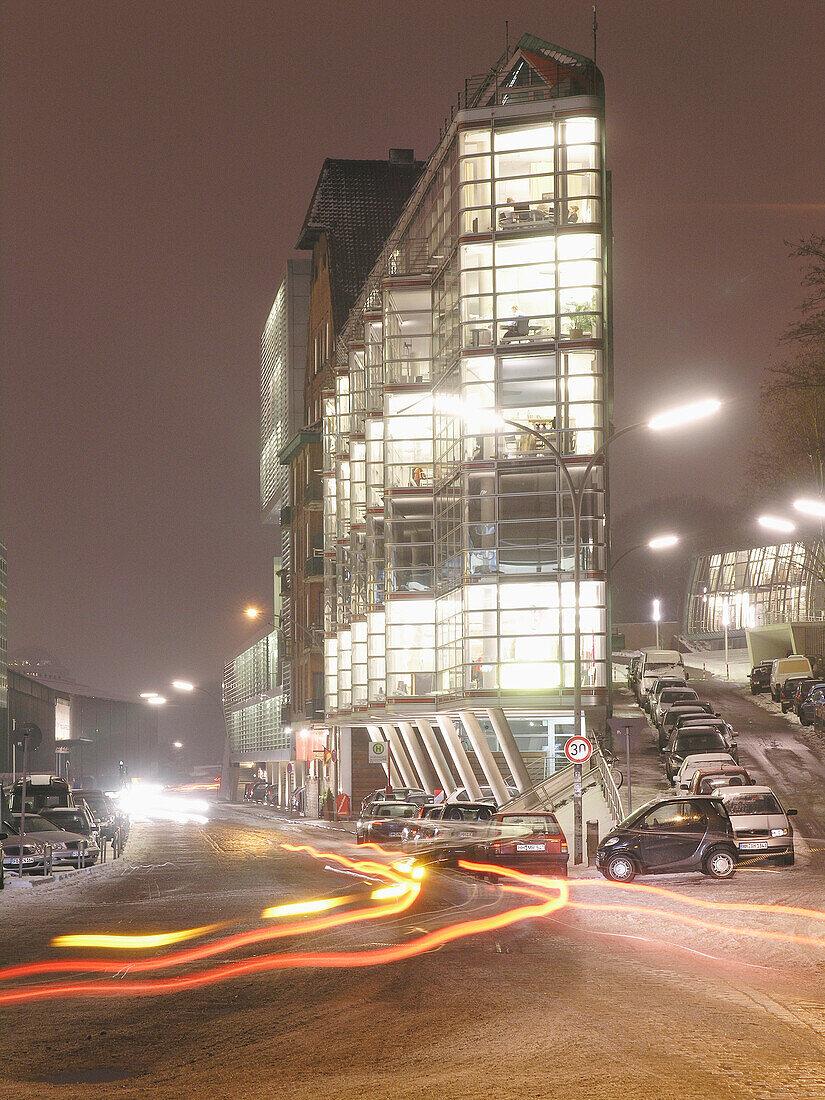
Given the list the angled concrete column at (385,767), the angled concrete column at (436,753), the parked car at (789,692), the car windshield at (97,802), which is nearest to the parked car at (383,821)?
the car windshield at (97,802)

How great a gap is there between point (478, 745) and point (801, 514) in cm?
2386

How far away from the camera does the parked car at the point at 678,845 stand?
23.7 meters

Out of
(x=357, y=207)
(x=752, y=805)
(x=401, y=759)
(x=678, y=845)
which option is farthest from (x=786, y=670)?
(x=357, y=207)

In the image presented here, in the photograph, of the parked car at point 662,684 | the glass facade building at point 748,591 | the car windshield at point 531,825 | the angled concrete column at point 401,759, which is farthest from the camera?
the glass facade building at point 748,591

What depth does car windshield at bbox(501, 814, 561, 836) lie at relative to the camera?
2583 cm

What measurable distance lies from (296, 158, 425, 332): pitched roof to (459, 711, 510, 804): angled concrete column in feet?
133

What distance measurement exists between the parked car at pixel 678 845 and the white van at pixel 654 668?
29.9 m

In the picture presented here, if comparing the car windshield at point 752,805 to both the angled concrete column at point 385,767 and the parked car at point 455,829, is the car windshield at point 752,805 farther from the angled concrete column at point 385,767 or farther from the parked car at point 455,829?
the angled concrete column at point 385,767

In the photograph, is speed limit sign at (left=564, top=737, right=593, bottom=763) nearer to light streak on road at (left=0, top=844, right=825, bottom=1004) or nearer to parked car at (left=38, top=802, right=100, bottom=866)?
light streak on road at (left=0, top=844, right=825, bottom=1004)

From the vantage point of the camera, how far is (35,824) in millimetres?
31891

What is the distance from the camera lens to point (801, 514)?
199 feet

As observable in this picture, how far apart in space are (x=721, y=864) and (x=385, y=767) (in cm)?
4086

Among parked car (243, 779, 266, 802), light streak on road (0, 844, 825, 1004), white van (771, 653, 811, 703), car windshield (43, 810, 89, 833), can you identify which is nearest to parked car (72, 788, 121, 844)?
car windshield (43, 810, 89, 833)

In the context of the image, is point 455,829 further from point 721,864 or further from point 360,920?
point 360,920
